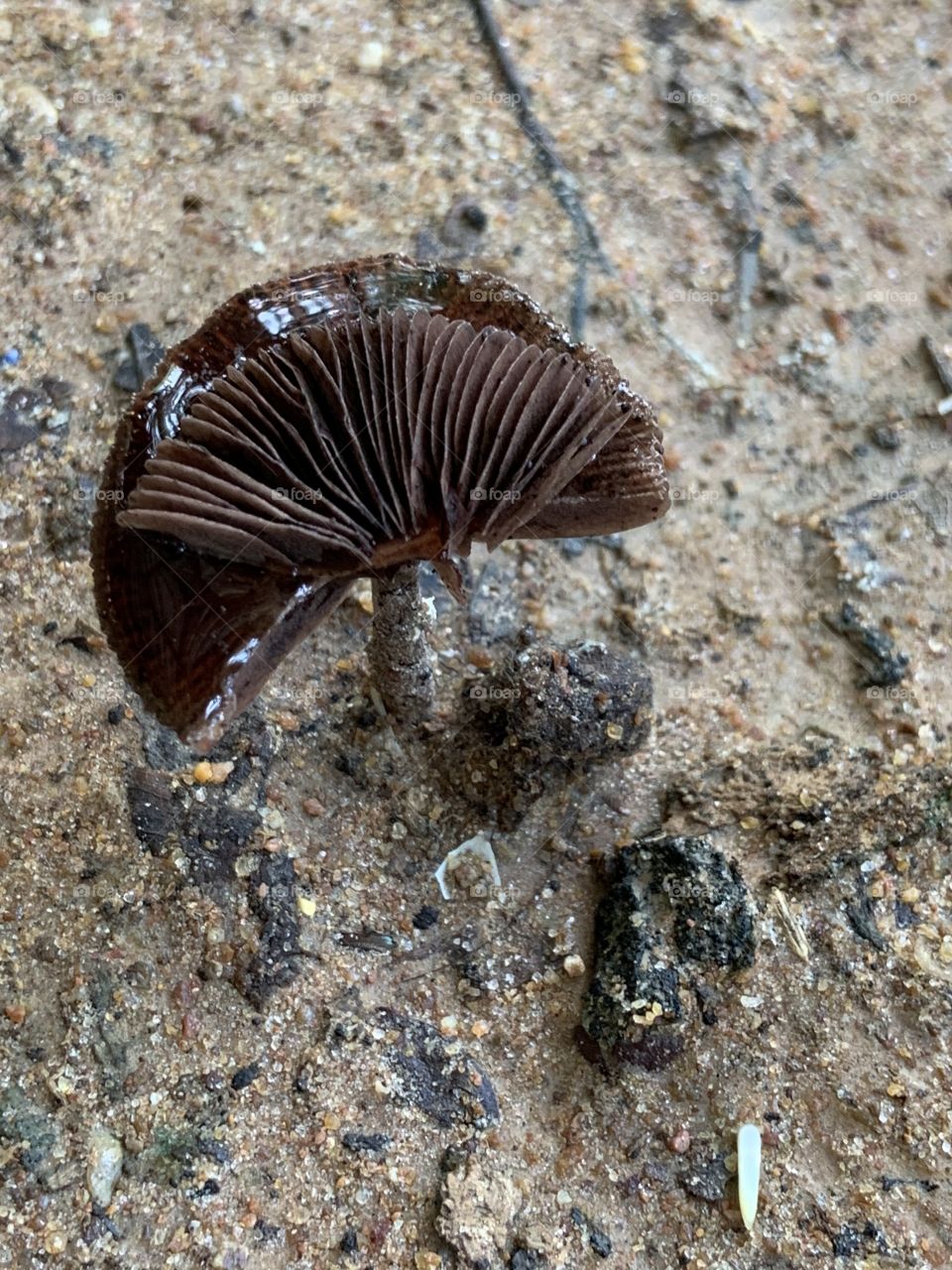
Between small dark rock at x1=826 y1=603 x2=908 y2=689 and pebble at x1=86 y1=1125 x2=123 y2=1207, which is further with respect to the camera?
small dark rock at x1=826 y1=603 x2=908 y2=689

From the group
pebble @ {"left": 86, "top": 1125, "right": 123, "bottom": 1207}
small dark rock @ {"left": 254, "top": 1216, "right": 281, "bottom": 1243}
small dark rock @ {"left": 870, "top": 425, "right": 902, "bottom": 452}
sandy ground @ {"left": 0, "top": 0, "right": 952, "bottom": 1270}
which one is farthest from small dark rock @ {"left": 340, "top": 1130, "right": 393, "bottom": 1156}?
small dark rock @ {"left": 870, "top": 425, "right": 902, "bottom": 452}

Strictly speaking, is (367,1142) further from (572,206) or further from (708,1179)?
(572,206)

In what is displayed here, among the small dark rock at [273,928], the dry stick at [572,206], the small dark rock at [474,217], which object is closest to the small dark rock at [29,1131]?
the small dark rock at [273,928]

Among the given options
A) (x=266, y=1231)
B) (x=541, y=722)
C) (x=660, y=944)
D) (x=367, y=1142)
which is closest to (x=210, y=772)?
(x=541, y=722)

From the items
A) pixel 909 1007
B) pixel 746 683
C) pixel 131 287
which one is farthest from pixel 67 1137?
pixel 131 287

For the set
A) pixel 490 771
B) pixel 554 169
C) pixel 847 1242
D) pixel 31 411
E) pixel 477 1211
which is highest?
pixel 554 169

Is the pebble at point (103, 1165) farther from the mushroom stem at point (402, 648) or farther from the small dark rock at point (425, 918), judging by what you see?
the mushroom stem at point (402, 648)

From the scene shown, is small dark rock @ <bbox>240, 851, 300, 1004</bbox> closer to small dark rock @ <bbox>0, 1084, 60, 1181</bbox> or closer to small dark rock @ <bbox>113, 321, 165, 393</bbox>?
small dark rock @ <bbox>0, 1084, 60, 1181</bbox>
